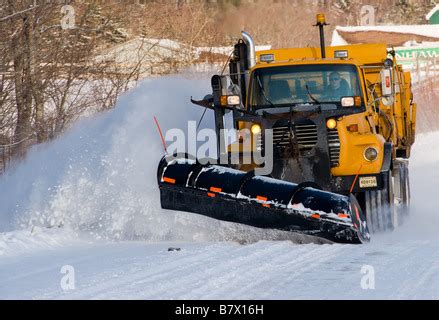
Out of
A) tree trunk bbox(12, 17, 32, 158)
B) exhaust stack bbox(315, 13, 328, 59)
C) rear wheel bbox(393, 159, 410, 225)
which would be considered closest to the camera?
rear wheel bbox(393, 159, 410, 225)

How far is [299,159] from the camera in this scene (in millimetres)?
10320

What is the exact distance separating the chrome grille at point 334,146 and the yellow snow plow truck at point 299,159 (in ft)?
0.03

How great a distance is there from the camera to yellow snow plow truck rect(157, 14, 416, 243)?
934 cm

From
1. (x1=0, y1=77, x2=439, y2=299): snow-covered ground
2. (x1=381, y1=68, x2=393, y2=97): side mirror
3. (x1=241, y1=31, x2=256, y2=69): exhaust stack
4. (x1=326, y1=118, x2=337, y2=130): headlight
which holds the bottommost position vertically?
(x1=0, y1=77, x2=439, y2=299): snow-covered ground

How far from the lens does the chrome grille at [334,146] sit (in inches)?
409

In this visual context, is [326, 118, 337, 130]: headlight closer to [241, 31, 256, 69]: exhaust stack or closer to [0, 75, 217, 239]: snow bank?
[0, 75, 217, 239]: snow bank


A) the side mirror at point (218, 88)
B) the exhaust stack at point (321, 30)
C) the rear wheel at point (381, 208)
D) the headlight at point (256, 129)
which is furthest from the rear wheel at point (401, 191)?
the side mirror at point (218, 88)

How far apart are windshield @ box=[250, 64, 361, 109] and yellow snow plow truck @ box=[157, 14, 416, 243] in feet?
0.04

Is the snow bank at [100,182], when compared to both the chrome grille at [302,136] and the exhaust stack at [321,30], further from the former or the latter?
the exhaust stack at [321,30]

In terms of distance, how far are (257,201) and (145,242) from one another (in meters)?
1.40

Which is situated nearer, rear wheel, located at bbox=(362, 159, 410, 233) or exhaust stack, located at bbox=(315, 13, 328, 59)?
rear wheel, located at bbox=(362, 159, 410, 233)

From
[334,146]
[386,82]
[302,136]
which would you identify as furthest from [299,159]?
[386,82]

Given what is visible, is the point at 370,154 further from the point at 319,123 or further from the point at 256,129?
the point at 256,129

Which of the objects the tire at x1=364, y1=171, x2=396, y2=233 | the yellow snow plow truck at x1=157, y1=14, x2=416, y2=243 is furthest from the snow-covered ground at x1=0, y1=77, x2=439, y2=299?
the yellow snow plow truck at x1=157, y1=14, x2=416, y2=243
